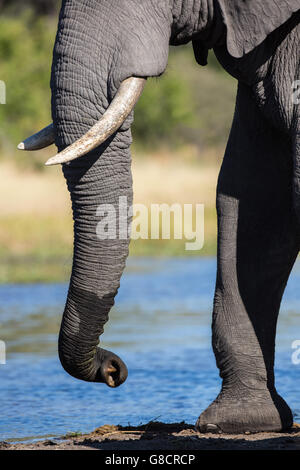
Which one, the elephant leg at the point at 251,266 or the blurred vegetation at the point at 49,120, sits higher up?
the blurred vegetation at the point at 49,120

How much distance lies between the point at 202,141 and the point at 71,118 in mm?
35328

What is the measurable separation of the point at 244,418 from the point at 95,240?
3.98 ft

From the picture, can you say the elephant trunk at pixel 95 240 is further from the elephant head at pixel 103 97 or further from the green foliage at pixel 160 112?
the green foliage at pixel 160 112

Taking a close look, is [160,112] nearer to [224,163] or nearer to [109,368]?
[224,163]

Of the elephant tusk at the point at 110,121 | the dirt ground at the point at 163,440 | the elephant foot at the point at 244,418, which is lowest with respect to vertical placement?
the dirt ground at the point at 163,440

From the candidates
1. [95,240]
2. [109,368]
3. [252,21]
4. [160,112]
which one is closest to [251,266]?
[109,368]

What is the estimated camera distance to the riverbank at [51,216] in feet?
45.5

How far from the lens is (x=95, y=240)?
178 inches

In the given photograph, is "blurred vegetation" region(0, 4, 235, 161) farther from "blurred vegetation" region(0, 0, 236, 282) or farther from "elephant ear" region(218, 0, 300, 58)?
"elephant ear" region(218, 0, 300, 58)

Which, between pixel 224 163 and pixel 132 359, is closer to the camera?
pixel 224 163

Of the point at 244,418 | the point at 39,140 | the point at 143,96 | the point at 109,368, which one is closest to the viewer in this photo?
the point at 39,140

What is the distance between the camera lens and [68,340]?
462 centimetres

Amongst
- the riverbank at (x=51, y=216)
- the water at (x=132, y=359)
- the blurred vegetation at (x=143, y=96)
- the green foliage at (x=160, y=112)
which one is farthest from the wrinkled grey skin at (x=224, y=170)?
the green foliage at (x=160, y=112)

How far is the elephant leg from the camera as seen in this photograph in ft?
17.1
